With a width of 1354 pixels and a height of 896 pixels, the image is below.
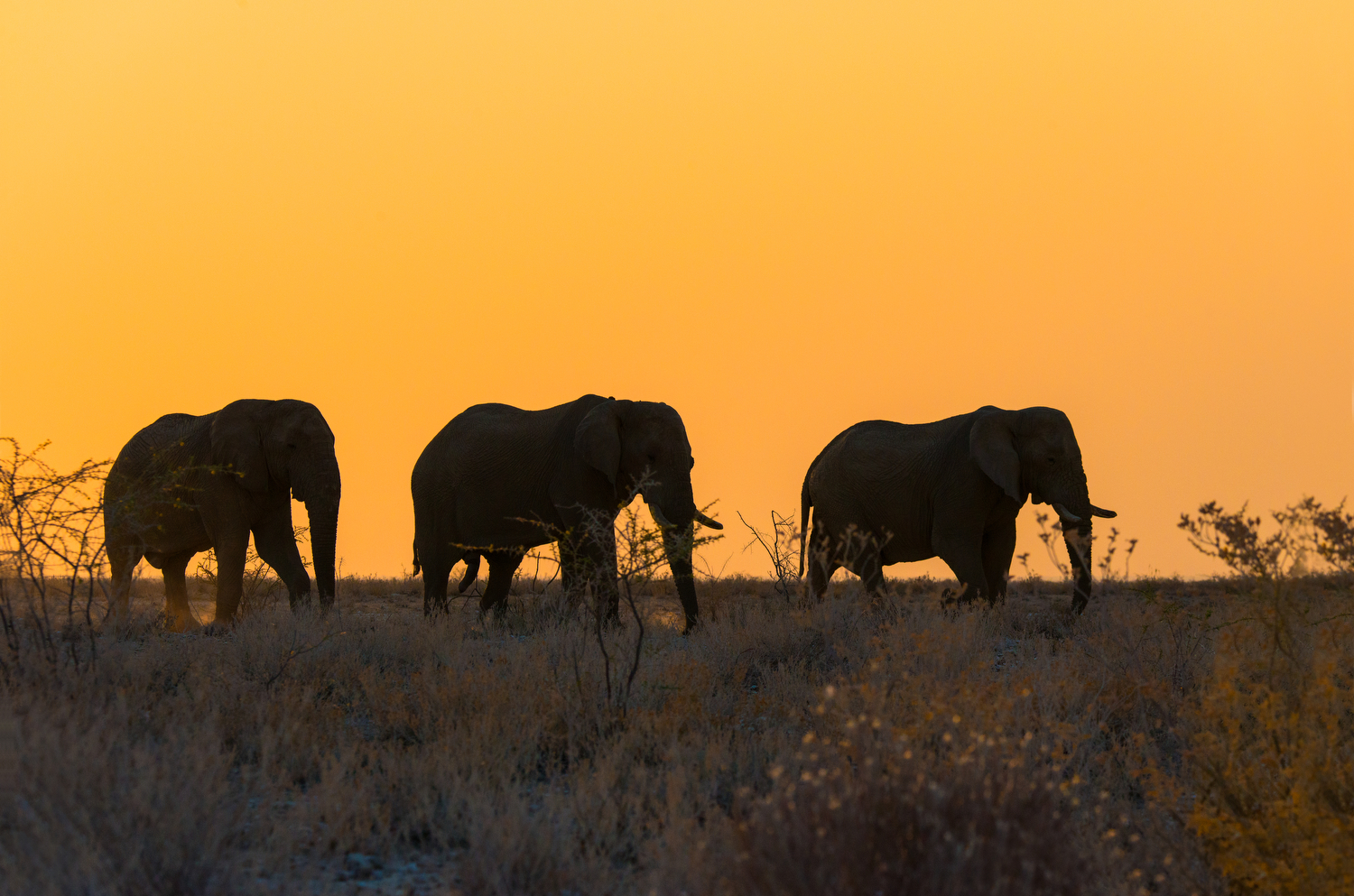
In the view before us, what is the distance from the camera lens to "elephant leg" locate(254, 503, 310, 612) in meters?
14.2

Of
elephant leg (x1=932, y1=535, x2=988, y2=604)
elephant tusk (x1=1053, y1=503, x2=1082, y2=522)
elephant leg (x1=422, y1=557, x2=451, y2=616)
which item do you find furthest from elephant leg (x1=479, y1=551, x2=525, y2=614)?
elephant tusk (x1=1053, y1=503, x2=1082, y2=522)

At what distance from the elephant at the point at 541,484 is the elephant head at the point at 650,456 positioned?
13mm

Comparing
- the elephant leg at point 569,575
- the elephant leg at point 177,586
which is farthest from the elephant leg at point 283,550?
the elephant leg at point 569,575

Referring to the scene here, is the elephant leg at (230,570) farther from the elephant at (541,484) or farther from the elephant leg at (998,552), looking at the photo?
the elephant leg at (998,552)

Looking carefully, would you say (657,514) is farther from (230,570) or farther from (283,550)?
(230,570)

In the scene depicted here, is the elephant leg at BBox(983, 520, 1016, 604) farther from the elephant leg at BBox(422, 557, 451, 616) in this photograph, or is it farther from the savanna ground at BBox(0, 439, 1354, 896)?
the elephant leg at BBox(422, 557, 451, 616)

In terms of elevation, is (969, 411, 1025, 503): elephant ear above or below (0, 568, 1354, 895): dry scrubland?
above

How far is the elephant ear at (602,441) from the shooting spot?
13.1 metres

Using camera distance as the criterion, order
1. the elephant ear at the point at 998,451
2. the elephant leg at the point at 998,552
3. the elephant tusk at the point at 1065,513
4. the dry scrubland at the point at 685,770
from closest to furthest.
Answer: the dry scrubland at the point at 685,770 → the elephant tusk at the point at 1065,513 → the elephant ear at the point at 998,451 → the elephant leg at the point at 998,552

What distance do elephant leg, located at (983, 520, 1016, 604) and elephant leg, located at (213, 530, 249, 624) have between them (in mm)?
9133

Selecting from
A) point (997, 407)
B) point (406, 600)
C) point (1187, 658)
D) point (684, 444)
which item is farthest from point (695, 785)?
point (406, 600)

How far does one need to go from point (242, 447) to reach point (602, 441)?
461 centimetres

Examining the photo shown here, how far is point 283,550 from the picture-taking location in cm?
1453

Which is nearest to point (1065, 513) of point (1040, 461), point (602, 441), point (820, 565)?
point (1040, 461)
